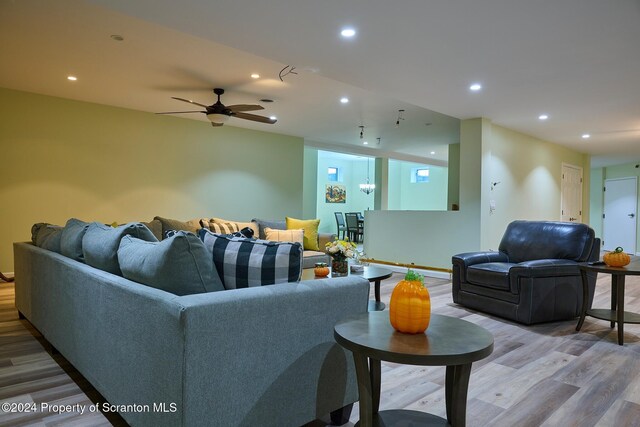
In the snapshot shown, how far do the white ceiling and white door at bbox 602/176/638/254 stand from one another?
496cm

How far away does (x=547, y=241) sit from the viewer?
4.07 m

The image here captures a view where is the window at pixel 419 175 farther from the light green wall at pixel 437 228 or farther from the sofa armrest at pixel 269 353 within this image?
the sofa armrest at pixel 269 353

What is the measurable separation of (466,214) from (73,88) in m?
5.83

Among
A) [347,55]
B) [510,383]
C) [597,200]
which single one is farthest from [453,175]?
[510,383]

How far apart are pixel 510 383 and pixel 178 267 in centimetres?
212

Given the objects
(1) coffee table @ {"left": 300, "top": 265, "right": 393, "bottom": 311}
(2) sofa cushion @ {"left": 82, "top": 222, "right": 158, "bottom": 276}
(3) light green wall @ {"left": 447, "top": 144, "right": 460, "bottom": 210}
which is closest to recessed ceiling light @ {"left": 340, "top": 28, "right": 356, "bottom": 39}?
(1) coffee table @ {"left": 300, "top": 265, "right": 393, "bottom": 311}

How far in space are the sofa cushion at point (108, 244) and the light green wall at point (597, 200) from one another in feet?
40.9

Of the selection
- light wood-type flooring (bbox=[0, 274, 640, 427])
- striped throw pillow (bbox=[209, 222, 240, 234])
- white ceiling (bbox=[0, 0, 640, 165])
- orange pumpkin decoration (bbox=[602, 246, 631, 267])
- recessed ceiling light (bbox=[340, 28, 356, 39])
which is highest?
white ceiling (bbox=[0, 0, 640, 165])

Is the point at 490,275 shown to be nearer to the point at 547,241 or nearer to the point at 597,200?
the point at 547,241

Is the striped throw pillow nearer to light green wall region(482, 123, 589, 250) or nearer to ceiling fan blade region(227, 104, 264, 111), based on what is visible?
ceiling fan blade region(227, 104, 264, 111)

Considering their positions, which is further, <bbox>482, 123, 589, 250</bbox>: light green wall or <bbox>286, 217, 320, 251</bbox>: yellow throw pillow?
<bbox>482, 123, 589, 250</bbox>: light green wall

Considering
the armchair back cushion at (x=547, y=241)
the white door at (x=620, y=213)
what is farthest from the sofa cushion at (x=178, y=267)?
the white door at (x=620, y=213)

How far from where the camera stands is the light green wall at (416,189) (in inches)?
525

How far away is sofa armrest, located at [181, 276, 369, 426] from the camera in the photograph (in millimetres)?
1310
